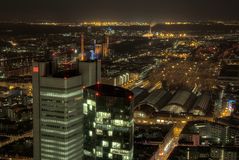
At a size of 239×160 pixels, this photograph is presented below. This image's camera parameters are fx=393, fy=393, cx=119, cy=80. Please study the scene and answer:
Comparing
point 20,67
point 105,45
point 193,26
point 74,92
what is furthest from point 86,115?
point 193,26

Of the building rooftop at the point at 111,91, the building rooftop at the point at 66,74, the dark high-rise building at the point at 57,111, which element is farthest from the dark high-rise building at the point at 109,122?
the building rooftop at the point at 66,74

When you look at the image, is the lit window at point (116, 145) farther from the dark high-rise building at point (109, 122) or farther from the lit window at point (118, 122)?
the lit window at point (118, 122)

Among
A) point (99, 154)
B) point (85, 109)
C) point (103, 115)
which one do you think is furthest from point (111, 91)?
point (99, 154)

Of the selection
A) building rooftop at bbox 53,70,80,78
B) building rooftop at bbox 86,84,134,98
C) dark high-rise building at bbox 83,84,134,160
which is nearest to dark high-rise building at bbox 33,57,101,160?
building rooftop at bbox 53,70,80,78

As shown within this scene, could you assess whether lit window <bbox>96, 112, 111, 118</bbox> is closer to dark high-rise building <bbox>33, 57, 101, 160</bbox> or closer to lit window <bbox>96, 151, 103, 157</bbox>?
dark high-rise building <bbox>33, 57, 101, 160</bbox>

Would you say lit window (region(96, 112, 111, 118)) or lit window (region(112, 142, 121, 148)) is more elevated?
lit window (region(96, 112, 111, 118))

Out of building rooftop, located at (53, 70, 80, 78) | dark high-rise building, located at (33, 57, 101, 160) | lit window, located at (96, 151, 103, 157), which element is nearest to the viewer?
lit window, located at (96, 151, 103, 157)
